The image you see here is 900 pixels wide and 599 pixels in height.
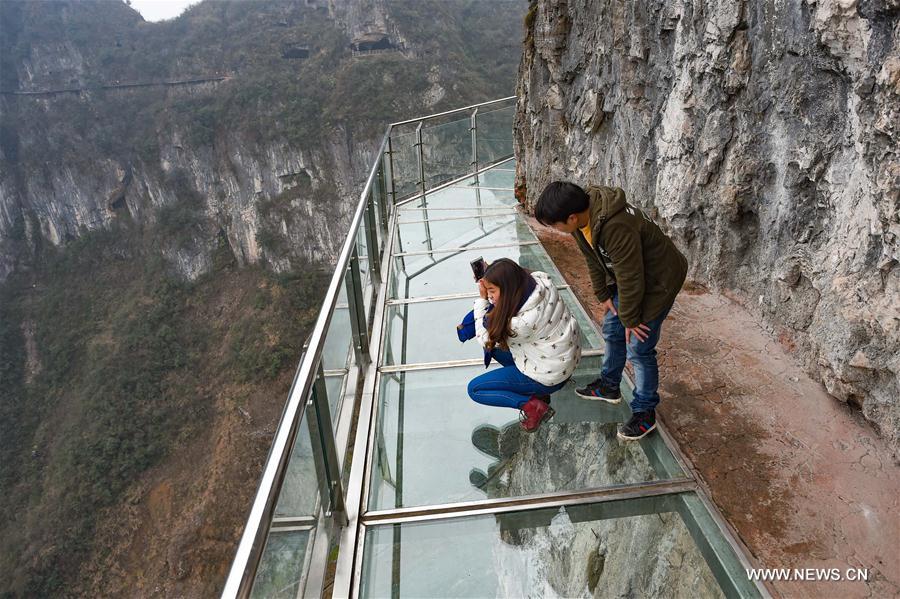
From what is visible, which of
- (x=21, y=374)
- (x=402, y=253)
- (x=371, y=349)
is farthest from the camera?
(x=21, y=374)

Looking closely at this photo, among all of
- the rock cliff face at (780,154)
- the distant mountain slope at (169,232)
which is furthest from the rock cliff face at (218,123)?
the rock cliff face at (780,154)

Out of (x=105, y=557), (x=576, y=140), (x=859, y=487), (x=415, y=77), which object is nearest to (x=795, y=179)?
(x=859, y=487)

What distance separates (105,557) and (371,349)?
33671mm

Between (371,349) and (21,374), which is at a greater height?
(371,349)

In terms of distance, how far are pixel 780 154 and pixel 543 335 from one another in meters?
1.79

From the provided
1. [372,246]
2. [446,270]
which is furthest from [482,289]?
[446,270]

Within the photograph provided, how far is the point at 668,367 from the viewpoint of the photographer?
305 cm

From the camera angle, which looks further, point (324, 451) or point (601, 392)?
point (601, 392)

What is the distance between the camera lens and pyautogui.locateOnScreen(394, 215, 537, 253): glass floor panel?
561 centimetres

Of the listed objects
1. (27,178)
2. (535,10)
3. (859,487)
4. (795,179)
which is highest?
(535,10)

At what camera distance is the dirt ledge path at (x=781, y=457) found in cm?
187

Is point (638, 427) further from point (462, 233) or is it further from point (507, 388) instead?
point (462, 233)

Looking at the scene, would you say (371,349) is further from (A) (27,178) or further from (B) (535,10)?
(A) (27,178)

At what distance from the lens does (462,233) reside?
5992 millimetres
